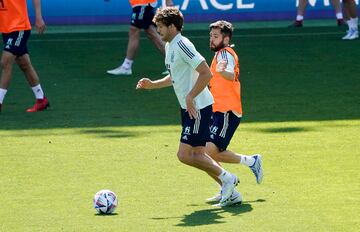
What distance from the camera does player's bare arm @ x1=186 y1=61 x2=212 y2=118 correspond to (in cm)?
987

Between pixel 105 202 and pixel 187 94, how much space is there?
1167mm

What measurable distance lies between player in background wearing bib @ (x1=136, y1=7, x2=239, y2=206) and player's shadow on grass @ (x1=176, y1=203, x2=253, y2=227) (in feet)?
0.40

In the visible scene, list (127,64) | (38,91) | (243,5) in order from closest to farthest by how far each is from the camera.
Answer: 1. (38,91)
2. (127,64)
3. (243,5)

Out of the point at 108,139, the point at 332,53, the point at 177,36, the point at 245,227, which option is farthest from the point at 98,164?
the point at 332,53

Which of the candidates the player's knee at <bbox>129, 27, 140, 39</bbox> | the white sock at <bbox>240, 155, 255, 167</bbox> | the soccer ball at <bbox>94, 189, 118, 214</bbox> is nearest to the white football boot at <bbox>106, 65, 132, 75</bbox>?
the player's knee at <bbox>129, 27, 140, 39</bbox>

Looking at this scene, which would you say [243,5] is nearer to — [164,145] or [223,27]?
[164,145]

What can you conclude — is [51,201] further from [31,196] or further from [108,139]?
[108,139]

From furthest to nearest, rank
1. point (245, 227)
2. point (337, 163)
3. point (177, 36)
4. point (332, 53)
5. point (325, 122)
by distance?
1. point (332, 53)
2. point (325, 122)
3. point (337, 163)
4. point (177, 36)
5. point (245, 227)

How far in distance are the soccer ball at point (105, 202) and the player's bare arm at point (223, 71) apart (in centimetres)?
158

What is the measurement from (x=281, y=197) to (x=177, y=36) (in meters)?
1.71

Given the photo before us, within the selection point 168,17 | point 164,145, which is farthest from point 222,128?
point 164,145

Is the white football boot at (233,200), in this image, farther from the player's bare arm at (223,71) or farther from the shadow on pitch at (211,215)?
the player's bare arm at (223,71)

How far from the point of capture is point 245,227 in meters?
9.28

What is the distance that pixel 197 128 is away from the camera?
10109 mm
